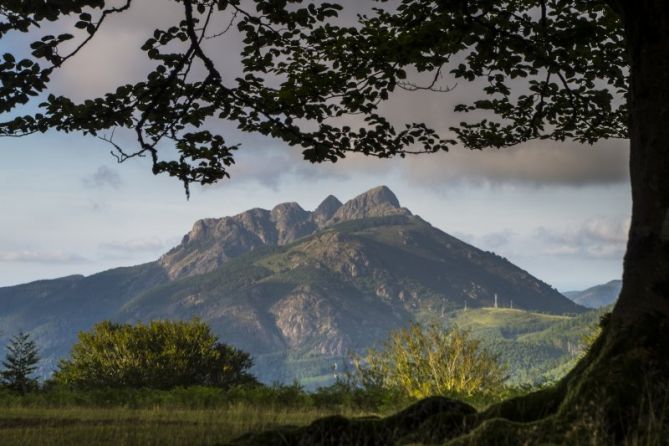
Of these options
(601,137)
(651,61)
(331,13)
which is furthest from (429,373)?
(651,61)

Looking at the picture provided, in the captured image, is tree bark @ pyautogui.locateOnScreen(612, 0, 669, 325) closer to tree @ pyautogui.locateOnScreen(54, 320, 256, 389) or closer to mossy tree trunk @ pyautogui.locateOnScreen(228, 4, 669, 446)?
mossy tree trunk @ pyautogui.locateOnScreen(228, 4, 669, 446)

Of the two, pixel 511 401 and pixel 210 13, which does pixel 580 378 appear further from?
pixel 210 13

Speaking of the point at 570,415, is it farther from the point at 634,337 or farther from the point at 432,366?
the point at 432,366

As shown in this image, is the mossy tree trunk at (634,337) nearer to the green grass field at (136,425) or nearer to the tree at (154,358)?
the green grass field at (136,425)

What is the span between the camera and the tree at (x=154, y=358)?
4288 centimetres

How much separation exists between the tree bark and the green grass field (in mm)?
Result: 4962

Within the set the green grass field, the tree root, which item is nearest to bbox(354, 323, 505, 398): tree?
the green grass field

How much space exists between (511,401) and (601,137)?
1132cm

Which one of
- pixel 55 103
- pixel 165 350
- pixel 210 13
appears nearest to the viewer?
pixel 210 13

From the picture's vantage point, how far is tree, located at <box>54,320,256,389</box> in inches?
1688

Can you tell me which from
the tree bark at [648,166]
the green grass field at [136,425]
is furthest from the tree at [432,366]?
the tree bark at [648,166]

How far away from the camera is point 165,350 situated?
4356 centimetres

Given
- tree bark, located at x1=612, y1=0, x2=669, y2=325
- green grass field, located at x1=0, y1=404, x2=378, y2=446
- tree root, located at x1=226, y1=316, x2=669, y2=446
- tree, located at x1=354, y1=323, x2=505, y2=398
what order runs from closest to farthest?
tree root, located at x1=226, y1=316, x2=669, y2=446 < tree bark, located at x1=612, y1=0, x2=669, y2=325 < green grass field, located at x1=0, y1=404, x2=378, y2=446 < tree, located at x1=354, y1=323, x2=505, y2=398

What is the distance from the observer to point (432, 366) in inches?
859
